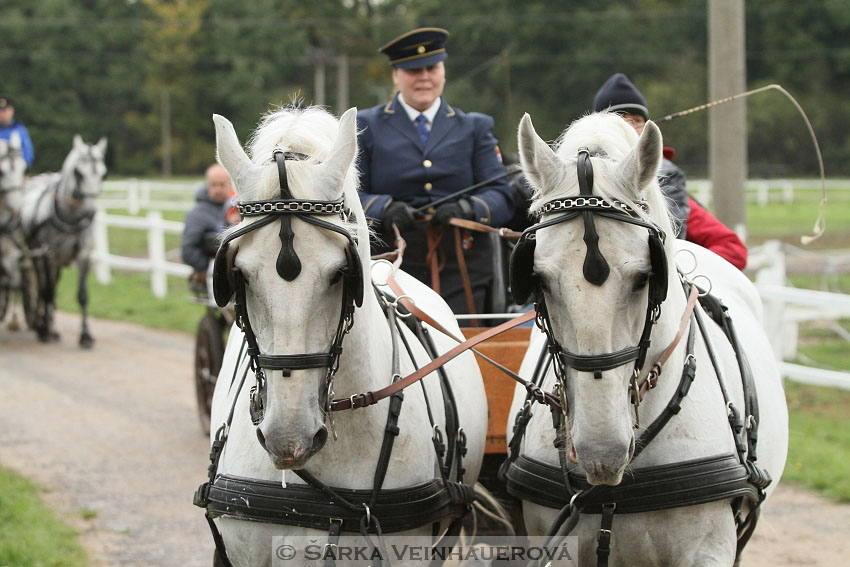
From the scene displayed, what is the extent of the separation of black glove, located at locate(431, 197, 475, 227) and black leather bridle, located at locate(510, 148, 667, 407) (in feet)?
5.24

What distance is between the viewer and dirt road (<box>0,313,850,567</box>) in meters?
5.23

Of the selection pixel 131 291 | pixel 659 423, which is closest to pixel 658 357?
pixel 659 423

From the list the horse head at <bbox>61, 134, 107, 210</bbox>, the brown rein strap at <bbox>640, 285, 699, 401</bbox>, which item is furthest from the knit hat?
the horse head at <bbox>61, 134, 107, 210</bbox>

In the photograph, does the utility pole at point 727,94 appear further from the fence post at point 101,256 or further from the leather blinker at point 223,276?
the fence post at point 101,256

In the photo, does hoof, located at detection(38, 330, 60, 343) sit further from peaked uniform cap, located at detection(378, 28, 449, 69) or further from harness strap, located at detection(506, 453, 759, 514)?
harness strap, located at detection(506, 453, 759, 514)

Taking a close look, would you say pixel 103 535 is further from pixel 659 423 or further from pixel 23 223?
pixel 23 223

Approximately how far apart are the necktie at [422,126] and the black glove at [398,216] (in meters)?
0.48

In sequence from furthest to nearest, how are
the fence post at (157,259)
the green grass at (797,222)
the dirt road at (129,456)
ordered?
1. the green grass at (797,222)
2. the fence post at (157,259)
3. the dirt road at (129,456)

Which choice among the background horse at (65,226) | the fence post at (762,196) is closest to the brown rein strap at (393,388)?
the background horse at (65,226)

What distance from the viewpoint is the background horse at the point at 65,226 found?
38.4ft

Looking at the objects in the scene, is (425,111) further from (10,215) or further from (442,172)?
(10,215)

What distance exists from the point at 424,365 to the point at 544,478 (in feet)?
1.86

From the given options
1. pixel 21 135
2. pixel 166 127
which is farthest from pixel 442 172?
pixel 166 127

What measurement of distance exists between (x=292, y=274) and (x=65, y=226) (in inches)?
391
